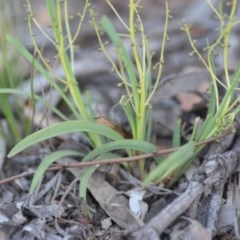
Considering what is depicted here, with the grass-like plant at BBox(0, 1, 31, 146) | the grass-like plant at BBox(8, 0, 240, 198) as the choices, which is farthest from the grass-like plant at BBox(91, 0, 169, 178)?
the grass-like plant at BBox(0, 1, 31, 146)

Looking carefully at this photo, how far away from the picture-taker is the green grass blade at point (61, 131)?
128 centimetres

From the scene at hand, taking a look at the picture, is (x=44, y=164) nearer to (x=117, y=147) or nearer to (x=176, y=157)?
(x=117, y=147)

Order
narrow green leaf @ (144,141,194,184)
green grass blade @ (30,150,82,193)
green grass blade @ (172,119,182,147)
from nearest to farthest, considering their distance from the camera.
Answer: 1. narrow green leaf @ (144,141,194,184)
2. green grass blade @ (30,150,82,193)
3. green grass blade @ (172,119,182,147)

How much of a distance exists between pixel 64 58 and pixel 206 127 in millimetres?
381

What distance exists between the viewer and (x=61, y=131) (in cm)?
130

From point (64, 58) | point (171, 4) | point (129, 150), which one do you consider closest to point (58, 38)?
point (64, 58)

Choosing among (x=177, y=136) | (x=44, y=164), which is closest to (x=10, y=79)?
(x=44, y=164)

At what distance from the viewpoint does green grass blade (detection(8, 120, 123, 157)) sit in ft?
4.20

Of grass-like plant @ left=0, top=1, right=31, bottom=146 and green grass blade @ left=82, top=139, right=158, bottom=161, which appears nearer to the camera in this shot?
green grass blade @ left=82, top=139, right=158, bottom=161

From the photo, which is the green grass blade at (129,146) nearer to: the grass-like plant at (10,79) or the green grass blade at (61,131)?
the green grass blade at (61,131)

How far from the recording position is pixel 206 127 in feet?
4.41

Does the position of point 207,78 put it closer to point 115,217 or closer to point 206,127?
point 206,127

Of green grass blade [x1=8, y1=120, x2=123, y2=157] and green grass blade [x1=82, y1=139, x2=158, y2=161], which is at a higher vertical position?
green grass blade [x1=8, y1=120, x2=123, y2=157]

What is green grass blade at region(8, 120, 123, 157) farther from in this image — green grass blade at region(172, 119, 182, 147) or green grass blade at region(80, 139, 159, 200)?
green grass blade at region(172, 119, 182, 147)
